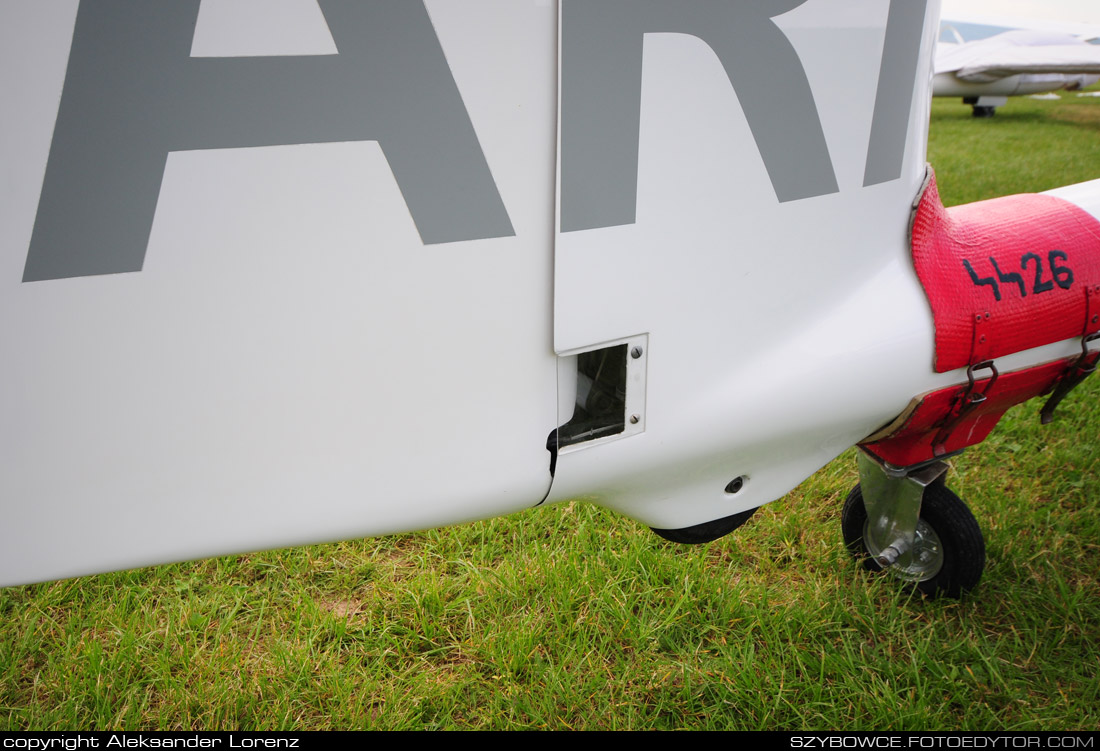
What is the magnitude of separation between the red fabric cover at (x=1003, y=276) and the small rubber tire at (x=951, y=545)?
55 centimetres

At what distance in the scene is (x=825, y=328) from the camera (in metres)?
1.16

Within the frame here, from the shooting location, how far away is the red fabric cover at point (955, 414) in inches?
50.9

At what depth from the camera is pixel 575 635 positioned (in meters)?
1.68

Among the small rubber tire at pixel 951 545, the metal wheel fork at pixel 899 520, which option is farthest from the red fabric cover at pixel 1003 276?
the small rubber tire at pixel 951 545

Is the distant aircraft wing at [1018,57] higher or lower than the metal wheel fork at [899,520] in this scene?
higher

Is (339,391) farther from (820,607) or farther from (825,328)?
(820,607)

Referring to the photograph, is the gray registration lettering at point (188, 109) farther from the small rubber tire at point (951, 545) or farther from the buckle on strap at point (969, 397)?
the small rubber tire at point (951, 545)

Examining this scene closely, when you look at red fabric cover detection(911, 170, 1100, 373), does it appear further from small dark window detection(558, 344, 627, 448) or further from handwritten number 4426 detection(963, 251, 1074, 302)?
small dark window detection(558, 344, 627, 448)

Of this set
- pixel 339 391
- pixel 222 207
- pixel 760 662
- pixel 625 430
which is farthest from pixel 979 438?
pixel 222 207

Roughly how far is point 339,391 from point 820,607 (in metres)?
1.32

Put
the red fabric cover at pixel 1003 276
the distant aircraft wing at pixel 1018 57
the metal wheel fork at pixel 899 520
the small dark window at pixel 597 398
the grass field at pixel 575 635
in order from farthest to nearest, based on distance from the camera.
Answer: the distant aircraft wing at pixel 1018 57 → the metal wheel fork at pixel 899 520 → the grass field at pixel 575 635 → the red fabric cover at pixel 1003 276 → the small dark window at pixel 597 398

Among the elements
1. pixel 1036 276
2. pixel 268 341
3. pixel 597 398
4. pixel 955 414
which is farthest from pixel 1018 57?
pixel 268 341

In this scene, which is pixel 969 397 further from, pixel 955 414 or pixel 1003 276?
pixel 1003 276

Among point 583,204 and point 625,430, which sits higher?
point 583,204
